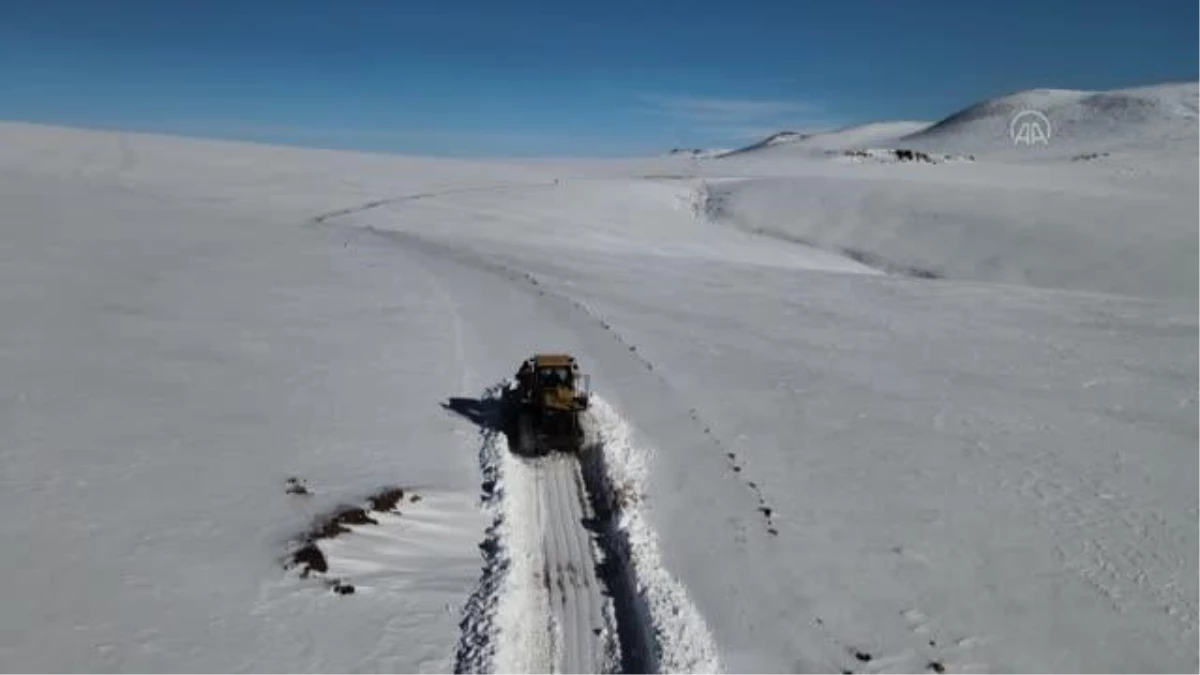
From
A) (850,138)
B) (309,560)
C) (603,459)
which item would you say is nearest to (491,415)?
(603,459)

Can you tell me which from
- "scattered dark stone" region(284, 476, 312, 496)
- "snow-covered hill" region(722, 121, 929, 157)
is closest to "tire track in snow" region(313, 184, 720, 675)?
"scattered dark stone" region(284, 476, 312, 496)

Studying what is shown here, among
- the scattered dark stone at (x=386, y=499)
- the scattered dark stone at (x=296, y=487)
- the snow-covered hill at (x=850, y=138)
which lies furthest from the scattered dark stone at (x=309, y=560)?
the snow-covered hill at (x=850, y=138)

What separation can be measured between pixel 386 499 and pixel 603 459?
3931mm

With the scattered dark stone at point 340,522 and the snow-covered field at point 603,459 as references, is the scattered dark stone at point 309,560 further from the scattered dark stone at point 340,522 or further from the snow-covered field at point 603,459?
the scattered dark stone at point 340,522

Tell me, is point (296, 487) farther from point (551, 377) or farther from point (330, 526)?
point (551, 377)

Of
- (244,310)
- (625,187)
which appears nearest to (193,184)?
(625,187)

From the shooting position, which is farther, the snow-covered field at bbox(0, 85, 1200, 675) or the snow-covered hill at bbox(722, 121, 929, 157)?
the snow-covered hill at bbox(722, 121, 929, 157)

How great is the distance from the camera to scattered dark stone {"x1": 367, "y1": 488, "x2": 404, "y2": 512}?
13203mm

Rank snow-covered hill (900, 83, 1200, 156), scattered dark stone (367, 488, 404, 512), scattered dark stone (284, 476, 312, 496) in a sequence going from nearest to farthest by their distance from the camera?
scattered dark stone (367, 488, 404, 512), scattered dark stone (284, 476, 312, 496), snow-covered hill (900, 83, 1200, 156)

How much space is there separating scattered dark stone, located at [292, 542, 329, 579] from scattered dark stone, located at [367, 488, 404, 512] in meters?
1.57

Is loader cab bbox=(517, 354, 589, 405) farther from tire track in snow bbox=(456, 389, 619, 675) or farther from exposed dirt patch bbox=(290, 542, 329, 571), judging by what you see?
exposed dirt patch bbox=(290, 542, 329, 571)

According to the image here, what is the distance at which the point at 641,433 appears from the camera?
17500mm

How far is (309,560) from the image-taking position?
37.3 ft

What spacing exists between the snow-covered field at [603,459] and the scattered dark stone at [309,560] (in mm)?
115
